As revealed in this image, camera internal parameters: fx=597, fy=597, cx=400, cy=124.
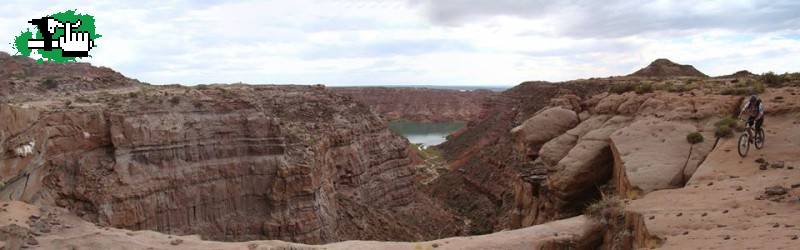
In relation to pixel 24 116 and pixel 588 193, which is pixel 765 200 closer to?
pixel 588 193

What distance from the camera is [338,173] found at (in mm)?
31875

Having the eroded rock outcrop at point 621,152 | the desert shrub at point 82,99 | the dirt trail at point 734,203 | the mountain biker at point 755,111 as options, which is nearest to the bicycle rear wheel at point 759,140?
the dirt trail at point 734,203

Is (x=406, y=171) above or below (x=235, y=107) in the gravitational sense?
below

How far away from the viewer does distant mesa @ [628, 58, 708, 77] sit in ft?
165

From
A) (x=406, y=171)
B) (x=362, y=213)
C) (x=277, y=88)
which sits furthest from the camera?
(x=406, y=171)

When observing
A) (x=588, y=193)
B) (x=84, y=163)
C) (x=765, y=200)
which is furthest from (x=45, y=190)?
(x=765, y=200)

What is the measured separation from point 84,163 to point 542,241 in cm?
1670

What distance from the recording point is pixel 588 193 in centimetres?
1930

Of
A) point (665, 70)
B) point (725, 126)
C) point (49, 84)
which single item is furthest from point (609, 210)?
point (665, 70)

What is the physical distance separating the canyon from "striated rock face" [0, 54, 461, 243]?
0.20 feet

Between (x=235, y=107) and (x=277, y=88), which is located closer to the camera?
(x=235, y=107)

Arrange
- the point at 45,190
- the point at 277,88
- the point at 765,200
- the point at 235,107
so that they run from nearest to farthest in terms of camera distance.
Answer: the point at 765,200 < the point at 45,190 < the point at 235,107 < the point at 277,88

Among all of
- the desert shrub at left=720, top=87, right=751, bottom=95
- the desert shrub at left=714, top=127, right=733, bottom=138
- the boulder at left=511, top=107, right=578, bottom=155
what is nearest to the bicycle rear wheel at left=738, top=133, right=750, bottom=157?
the desert shrub at left=714, top=127, right=733, bottom=138

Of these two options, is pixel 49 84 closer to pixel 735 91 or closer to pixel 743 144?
pixel 743 144
